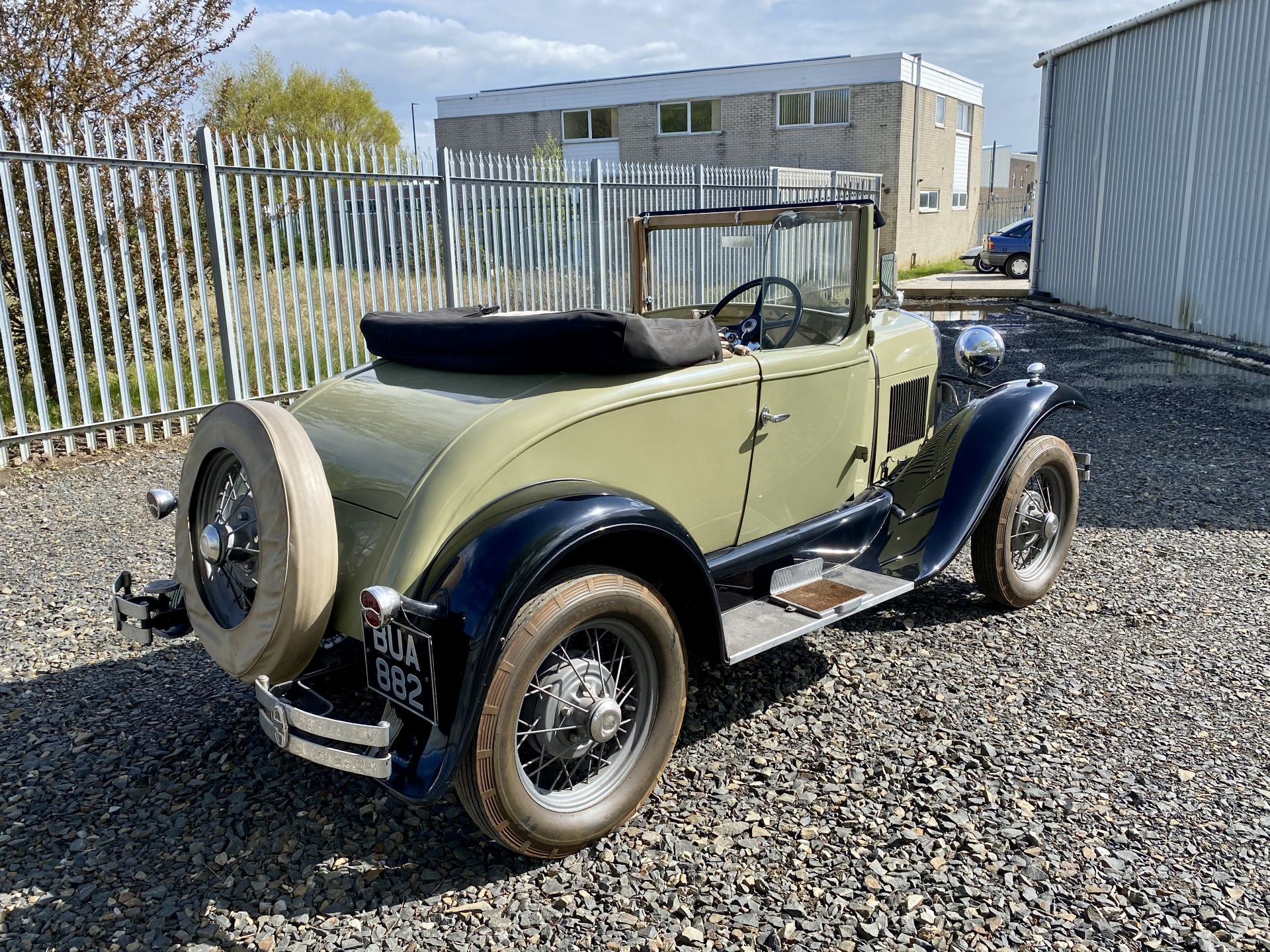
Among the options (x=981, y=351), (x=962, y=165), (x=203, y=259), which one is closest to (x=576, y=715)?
(x=981, y=351)

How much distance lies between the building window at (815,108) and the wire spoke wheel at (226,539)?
30122 millimetres

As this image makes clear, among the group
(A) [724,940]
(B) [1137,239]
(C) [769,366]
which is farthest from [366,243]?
(B) [1137,239]

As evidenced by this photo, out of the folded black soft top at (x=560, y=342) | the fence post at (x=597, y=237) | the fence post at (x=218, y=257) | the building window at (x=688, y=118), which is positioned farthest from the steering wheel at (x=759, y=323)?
the building window at (x=688, y=118)

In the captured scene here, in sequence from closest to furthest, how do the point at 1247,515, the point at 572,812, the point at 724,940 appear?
1. the point at 724,940
2. the point at 572,812
3. the point at 1247,515

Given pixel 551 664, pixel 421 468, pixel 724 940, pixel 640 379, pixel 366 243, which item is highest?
pixel 366 243

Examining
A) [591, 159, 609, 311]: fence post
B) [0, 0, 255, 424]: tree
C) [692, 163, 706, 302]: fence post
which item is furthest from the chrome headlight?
[591, 159, 609, 311]: fence post

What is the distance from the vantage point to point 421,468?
103 inches

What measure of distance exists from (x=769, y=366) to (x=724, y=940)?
1.86 m

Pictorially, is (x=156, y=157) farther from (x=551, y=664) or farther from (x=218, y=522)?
(x=551, y=664)

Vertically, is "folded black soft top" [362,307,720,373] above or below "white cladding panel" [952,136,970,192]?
below

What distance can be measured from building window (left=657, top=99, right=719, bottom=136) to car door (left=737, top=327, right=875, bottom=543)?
30.5 m

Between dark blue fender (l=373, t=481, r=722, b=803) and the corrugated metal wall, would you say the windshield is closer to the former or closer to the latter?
dark blue fender (l=373, t=481, r=722, b=803)

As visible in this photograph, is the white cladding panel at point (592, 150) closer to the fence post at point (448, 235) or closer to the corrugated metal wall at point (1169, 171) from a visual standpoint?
the corrugated metal wall at point (1169, 171)

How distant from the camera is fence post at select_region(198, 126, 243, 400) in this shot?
23.1 feet
